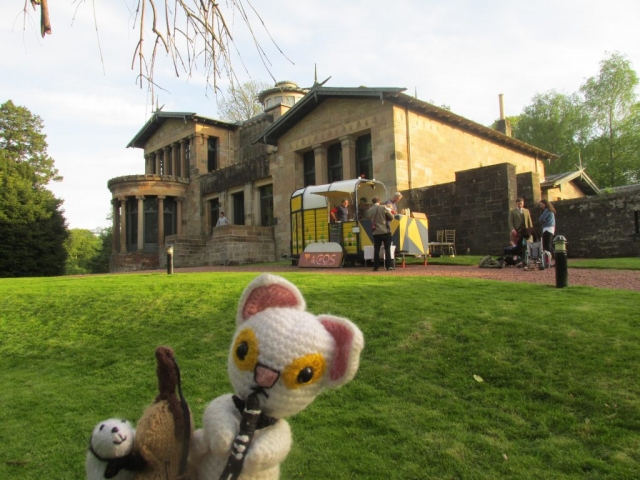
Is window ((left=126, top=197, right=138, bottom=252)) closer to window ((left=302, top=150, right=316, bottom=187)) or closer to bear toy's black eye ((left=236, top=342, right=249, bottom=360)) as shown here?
window ((left=302, top=150, right=316, bottom=187))

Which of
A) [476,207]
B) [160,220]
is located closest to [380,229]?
[476,207]

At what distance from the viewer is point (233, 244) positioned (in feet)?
70.8

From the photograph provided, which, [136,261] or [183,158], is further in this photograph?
[183,158]

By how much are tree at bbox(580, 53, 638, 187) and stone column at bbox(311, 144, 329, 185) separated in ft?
89.3

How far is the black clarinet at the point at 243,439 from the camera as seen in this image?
177 cm

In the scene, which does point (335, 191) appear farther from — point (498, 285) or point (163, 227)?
point (163, 227)

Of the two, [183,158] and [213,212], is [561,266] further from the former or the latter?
[183,158]

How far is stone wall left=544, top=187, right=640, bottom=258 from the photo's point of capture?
48.1 ft

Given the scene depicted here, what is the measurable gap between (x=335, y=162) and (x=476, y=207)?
314 inches

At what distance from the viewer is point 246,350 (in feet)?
6.07

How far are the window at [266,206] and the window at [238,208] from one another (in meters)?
2.04

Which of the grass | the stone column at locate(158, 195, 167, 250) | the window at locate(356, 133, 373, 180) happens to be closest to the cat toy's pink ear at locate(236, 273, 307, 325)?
the grass

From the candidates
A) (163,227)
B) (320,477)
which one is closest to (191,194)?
(163,227)

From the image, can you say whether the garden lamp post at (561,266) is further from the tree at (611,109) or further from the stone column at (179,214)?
the tree at (611,109)
